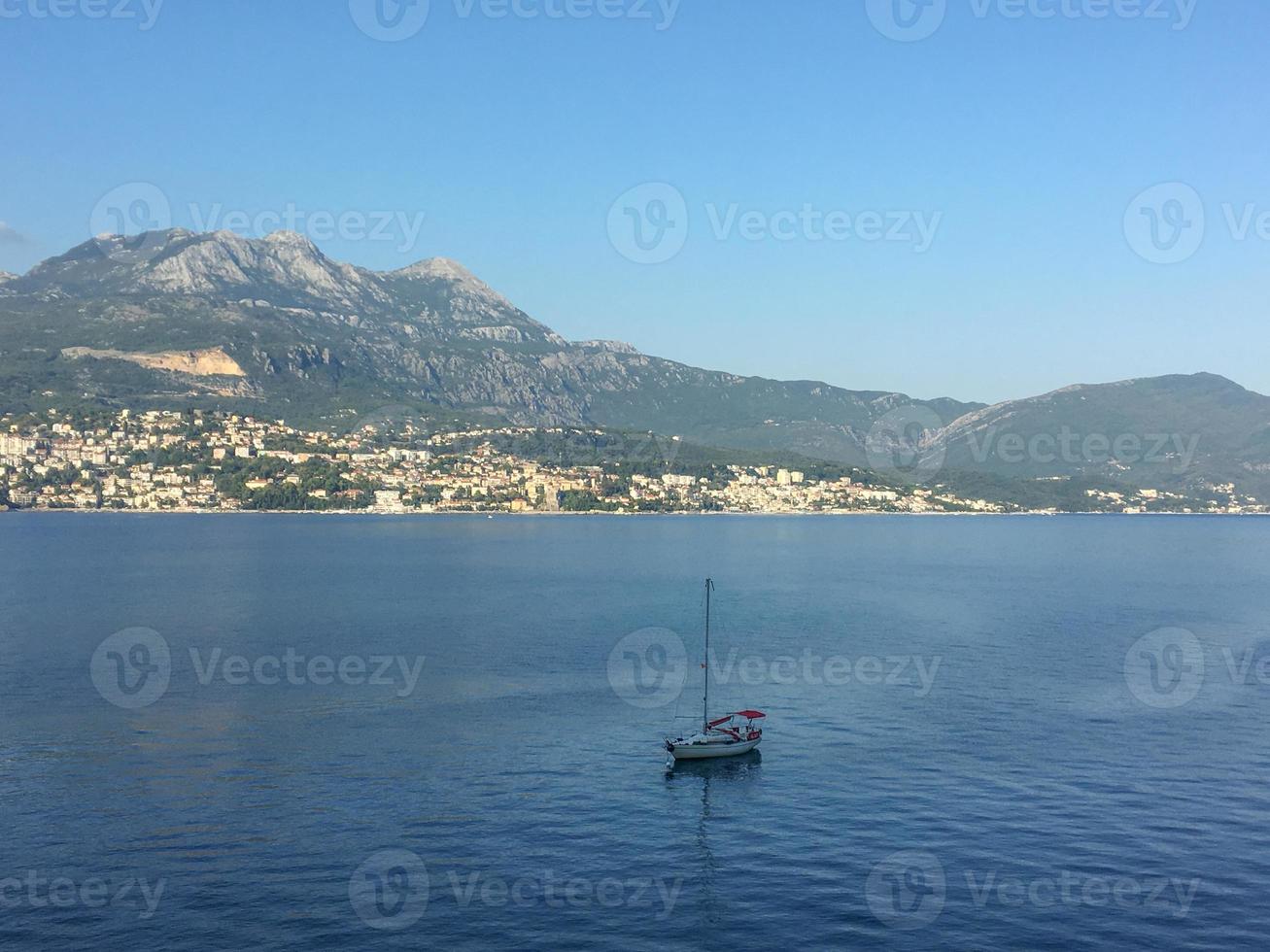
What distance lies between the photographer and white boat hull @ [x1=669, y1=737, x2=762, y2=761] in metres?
54.2

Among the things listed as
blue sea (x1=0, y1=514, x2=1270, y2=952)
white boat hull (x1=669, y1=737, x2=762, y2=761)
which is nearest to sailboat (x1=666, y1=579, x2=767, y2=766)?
white boat hull (x1=669, y1=737, x2=762, y2=761)

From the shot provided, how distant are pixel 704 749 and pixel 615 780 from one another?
606 centimetres

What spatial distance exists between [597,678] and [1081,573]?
105 m

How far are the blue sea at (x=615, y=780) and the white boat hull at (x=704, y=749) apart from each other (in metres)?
0.65

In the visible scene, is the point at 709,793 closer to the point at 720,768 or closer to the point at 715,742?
the point at 720,768

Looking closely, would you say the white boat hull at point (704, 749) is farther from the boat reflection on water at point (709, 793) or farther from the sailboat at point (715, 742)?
the boat reflection on water at point (709, 793)

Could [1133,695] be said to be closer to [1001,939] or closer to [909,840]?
[909,840]

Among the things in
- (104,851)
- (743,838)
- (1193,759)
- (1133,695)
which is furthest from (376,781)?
(1133,695)

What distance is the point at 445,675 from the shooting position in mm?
71500

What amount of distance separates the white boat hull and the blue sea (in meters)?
0.65

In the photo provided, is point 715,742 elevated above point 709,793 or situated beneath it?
elevated above

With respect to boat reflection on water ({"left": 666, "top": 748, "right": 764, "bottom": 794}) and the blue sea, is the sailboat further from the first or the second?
the blue sea

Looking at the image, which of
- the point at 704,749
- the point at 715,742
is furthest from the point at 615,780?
the point at 715,742

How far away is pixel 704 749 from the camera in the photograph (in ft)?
178
